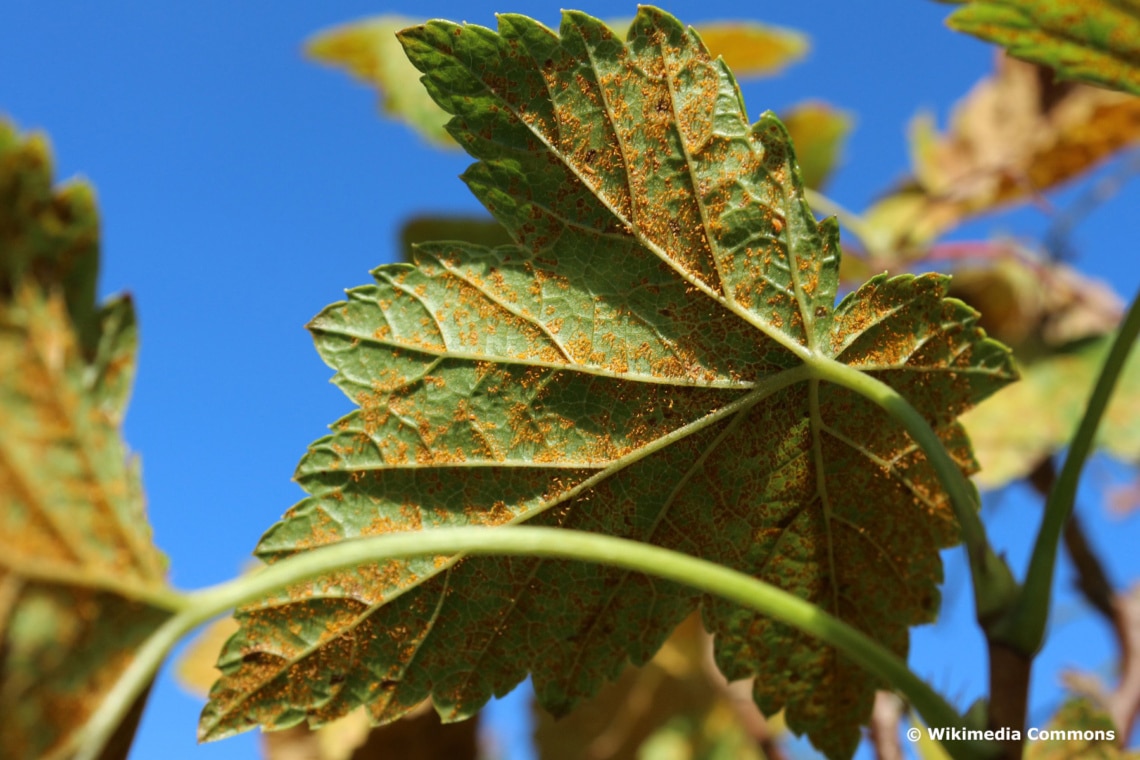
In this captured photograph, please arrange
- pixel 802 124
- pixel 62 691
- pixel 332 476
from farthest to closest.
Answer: pixel 802 124 < pixel 332 476 < pixel 62 691

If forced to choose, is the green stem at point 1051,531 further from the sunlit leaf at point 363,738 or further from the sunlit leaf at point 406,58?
the sunlit leaf at point 406,58

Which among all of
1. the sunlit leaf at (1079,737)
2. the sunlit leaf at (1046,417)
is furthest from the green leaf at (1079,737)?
the sunlit leaf at (1046,417)

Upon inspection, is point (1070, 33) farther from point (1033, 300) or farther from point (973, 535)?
point (1033, 300)

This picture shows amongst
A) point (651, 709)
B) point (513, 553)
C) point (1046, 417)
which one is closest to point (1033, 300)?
point (1046, 417)

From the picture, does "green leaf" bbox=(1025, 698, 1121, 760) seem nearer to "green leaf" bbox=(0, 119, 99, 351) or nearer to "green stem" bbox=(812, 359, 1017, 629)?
"green stem" bbox=(812, 359, 1017, 629)

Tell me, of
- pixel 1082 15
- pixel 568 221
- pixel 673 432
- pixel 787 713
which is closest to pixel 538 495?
pixel 673 432

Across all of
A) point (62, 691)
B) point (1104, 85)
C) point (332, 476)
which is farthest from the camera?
point (1104, 85)

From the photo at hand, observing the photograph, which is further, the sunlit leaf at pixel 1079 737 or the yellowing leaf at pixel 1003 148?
the yellowing leaf at pixel 1003 148

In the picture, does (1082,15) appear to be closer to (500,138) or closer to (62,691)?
(500,138)
